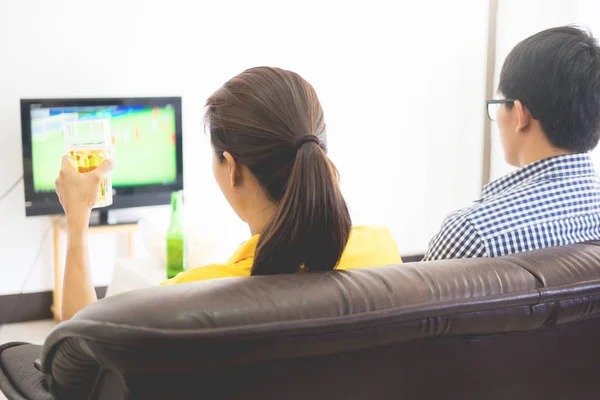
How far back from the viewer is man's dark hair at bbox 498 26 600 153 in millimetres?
1849

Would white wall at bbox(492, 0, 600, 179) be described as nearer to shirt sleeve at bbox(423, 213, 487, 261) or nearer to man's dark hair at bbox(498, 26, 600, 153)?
man's dark hair at bbox(498, 26, 600, 153)

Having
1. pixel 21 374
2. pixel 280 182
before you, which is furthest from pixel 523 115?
pixel 21 374

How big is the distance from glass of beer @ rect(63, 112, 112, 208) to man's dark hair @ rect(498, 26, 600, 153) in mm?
1122

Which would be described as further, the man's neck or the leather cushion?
the man's neck

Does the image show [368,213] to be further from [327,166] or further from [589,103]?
[327,166]

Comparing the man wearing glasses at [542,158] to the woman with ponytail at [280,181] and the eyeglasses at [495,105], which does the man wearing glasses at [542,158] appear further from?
the woman with ponytail at [280,181]

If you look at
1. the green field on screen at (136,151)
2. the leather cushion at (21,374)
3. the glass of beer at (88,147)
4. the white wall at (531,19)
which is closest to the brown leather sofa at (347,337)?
the leather cushion at (21,374)

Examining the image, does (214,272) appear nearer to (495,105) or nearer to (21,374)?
(21,374)

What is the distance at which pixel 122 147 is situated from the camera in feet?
14.2

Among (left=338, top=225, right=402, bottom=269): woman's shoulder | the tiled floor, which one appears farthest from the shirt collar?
the tiled floor

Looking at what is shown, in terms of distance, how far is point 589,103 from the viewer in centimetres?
187

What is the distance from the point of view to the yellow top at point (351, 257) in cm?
134

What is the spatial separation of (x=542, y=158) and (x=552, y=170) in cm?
14

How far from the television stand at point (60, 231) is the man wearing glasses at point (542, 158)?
2.68 meters
